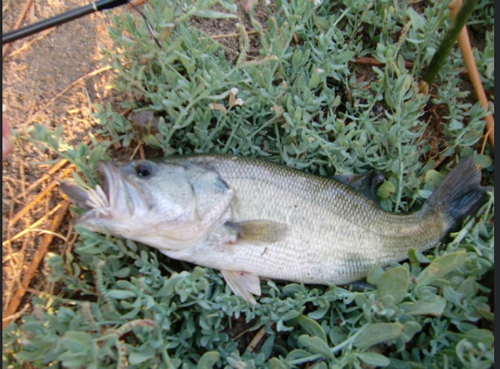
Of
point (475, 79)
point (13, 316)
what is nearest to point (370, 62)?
point (475, 79)

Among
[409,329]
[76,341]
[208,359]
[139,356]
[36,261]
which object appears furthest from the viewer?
[36,261]

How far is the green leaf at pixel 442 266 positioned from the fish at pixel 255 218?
0.28 metres

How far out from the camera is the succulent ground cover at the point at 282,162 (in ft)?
6.36

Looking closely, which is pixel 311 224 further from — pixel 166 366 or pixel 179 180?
pixel 166 366

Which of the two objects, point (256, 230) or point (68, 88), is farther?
point (68, 88)

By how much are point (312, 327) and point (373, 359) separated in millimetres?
324

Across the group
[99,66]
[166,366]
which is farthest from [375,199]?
[99,66]

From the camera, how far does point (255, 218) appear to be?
2.16 metres

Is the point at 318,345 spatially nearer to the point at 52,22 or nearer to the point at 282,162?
the point at 282,162

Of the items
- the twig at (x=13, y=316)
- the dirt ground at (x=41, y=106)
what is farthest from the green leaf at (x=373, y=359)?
the twig at (x=13, y=316)

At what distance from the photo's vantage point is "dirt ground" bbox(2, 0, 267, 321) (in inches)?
89.4

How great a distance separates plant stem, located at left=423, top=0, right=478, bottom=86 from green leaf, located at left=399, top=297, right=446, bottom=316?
1.51 m

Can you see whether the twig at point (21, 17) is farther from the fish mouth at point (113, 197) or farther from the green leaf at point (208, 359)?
the green leaf at point (208, 359)

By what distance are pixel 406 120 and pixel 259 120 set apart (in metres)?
0.92
